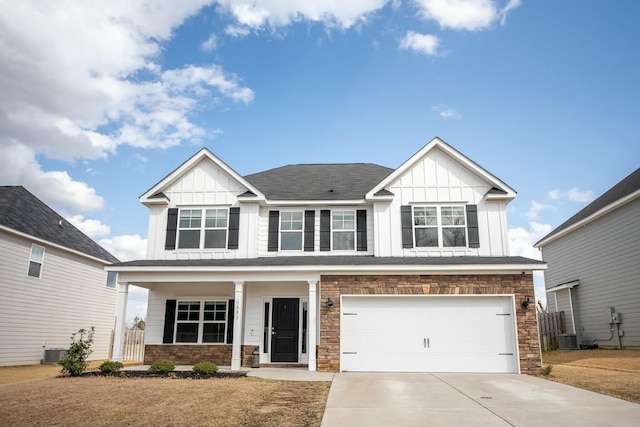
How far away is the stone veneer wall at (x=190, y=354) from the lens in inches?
650

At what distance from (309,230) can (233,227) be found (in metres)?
2.67

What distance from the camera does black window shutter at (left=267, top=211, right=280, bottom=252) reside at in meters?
17.0

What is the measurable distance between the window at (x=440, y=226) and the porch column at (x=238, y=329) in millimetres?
6057

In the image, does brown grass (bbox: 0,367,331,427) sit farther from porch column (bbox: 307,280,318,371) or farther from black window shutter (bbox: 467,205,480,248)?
black window shutter (bbox: 467,205,480,248)

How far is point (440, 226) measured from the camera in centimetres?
1641

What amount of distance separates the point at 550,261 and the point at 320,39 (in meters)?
16.7

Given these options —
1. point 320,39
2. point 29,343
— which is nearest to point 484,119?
point 320,39

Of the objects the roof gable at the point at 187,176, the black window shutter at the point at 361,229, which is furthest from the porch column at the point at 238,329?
the black window shutter at the point at 361,229

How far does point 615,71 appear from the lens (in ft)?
57.0

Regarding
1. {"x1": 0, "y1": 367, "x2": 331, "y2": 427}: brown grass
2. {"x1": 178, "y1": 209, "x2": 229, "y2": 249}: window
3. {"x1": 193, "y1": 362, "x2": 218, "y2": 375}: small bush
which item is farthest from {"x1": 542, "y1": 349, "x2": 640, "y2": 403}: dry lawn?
{"x1": 178, "y1": 209, "x2": 229, "y2": 249}: window

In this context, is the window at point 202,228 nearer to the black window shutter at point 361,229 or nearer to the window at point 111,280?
the black window shutter at point 361,229

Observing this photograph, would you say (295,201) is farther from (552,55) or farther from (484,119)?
(552,55)

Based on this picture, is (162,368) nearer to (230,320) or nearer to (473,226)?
(230,320)

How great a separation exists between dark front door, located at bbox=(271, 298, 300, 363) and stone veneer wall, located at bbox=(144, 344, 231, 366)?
166 cm
